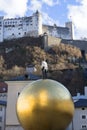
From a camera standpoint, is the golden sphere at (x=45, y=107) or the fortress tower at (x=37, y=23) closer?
the golden sphere at (x=45, y=107)

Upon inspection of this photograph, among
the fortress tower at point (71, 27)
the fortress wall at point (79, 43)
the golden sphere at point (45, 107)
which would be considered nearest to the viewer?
the golden sphere at point (45, 107)

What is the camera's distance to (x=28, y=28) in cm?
8694

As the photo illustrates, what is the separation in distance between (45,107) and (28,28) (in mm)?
83202

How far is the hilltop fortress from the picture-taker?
284 ft

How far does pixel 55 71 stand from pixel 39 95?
62.0 meters

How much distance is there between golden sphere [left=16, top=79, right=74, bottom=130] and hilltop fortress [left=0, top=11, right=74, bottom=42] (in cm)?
8131

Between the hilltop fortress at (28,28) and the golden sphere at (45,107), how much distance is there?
8131 centimetres

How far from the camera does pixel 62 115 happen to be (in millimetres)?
4262

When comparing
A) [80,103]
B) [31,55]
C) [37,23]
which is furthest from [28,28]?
[80,103]

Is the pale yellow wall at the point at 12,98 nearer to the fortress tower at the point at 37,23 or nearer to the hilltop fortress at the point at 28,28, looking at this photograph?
the fortress tower at the point at 37,23

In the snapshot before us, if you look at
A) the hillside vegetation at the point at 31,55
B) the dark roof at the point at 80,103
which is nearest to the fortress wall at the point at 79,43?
the hillside vegetation at the point at 31,55

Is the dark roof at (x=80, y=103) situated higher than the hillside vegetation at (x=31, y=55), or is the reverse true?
the hillside vegetation at (x=31, y=55)

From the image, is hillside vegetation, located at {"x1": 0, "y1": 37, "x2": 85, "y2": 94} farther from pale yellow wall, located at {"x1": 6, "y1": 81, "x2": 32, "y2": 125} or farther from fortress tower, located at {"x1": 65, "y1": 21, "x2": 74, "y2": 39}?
pale yellow wall, located at {"x1": 6, "y1": 81, "x2": 32, "y2": 125}

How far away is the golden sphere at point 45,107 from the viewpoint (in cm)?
420
